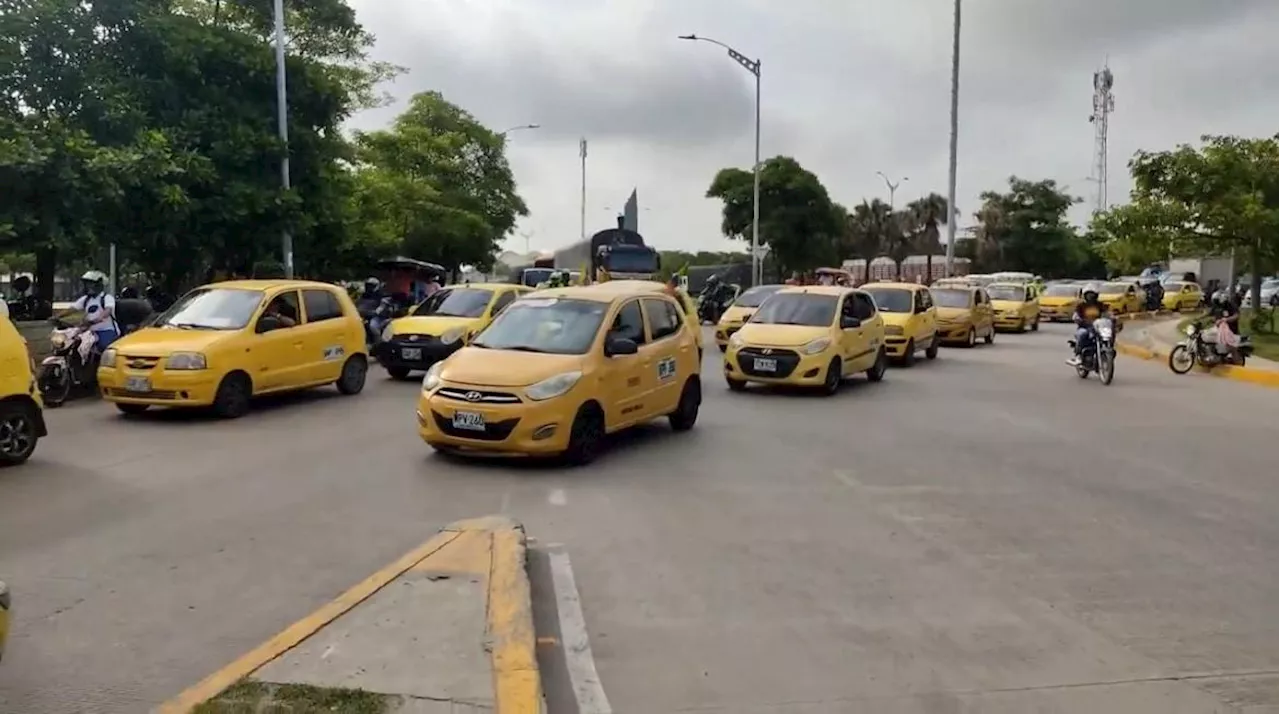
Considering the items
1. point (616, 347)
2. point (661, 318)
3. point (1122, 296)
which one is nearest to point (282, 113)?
point (661, 318)

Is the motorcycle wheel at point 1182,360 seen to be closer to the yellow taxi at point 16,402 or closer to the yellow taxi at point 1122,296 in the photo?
the yellow taxi at point 16,402

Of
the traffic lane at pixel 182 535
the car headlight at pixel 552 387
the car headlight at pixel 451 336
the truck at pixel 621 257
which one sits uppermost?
the truck at pixel 621 257

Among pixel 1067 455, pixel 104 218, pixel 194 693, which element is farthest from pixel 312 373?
pixel 194 693

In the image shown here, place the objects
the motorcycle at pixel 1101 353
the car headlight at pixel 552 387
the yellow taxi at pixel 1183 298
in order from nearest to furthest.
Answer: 1. the car headlight at pixel 552 387
2. the motorcycle at pixel 1101 353
3. the yellow taxi at pixel 1183 298

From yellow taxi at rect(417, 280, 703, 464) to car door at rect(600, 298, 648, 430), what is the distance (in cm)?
1

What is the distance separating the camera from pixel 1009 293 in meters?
36.8

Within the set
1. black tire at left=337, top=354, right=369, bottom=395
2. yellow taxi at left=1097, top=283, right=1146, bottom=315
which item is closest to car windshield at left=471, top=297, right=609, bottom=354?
black tire at left=337, top=354, right=369, bottom=395

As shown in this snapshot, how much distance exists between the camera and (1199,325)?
21.8 metres

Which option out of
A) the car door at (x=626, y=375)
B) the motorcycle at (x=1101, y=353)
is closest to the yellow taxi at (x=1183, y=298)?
the motorcycle at (x=1101, y=353)

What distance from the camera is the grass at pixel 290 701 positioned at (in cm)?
452

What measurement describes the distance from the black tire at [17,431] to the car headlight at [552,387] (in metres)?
4.47

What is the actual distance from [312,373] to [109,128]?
7041 mm

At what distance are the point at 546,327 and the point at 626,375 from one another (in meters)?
0.91

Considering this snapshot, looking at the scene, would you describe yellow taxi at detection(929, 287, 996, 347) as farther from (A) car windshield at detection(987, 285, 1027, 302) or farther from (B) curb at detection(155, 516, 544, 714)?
(B) curb at detection(155, 516, 544, 714)
